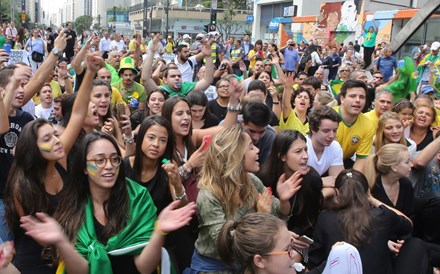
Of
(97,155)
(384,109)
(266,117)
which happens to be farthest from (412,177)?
(97,155)

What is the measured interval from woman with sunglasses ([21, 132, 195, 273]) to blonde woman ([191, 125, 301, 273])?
0.33m

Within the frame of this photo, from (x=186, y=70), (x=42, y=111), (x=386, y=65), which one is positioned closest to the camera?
(x=42, y=111)

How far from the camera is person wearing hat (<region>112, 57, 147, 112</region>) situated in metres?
7.36

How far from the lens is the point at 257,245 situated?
276 cm

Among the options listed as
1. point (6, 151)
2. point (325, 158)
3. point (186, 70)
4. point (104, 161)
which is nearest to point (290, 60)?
point (186, 70)

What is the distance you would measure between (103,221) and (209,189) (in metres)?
0.73

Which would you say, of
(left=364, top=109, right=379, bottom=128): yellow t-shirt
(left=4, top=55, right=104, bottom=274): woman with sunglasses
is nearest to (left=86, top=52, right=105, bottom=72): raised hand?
(left=4, top=55, right=104, bottom=274): woman with sunglasses

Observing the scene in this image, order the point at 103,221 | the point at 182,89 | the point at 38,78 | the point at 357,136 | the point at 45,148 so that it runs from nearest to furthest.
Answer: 1. the point at 103,221
2. the point at 45,148
3. the point at 38,78
4. the point at 357,136
5. the point at 182,89

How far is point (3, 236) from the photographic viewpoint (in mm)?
3566

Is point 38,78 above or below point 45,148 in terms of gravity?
above

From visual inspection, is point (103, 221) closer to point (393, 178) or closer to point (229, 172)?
point (229, 172)

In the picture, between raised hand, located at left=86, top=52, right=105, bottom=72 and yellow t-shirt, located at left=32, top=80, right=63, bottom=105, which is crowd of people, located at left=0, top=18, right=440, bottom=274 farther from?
yellow t-shirt, located at left=32, top=80, right=63, bottom=105

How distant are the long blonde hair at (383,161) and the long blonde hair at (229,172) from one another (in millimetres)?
1546

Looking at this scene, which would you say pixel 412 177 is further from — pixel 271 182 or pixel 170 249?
pixel 170 249
